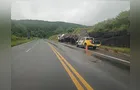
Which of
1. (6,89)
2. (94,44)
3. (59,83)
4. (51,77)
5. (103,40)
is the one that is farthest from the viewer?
(103,40)

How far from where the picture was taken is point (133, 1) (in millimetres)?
7258

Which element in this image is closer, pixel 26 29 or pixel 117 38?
pixel 117 38

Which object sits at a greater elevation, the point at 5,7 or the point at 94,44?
the point at 5,7

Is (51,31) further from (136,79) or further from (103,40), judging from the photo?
(136,79)

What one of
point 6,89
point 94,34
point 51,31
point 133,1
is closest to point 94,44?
point 94,34

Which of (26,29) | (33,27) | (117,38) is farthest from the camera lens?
(33,27)

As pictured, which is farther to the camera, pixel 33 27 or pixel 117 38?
pixel 33 27

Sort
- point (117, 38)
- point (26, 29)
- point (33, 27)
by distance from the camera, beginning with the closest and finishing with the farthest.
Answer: point (117, 38) → point (26, 29) → point (33, 27)

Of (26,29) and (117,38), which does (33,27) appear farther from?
(117,38)

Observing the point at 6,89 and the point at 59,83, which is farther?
the point at 59,83

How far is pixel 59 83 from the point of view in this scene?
6.31 meters

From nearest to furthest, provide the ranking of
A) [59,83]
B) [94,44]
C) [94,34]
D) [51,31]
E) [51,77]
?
1. [59,83]
2. [51,77]
3. [94,44]
4. [94,34]
5. [51,31]

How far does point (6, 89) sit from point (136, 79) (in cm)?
381

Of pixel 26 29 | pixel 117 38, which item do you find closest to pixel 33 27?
pixel 26 29
